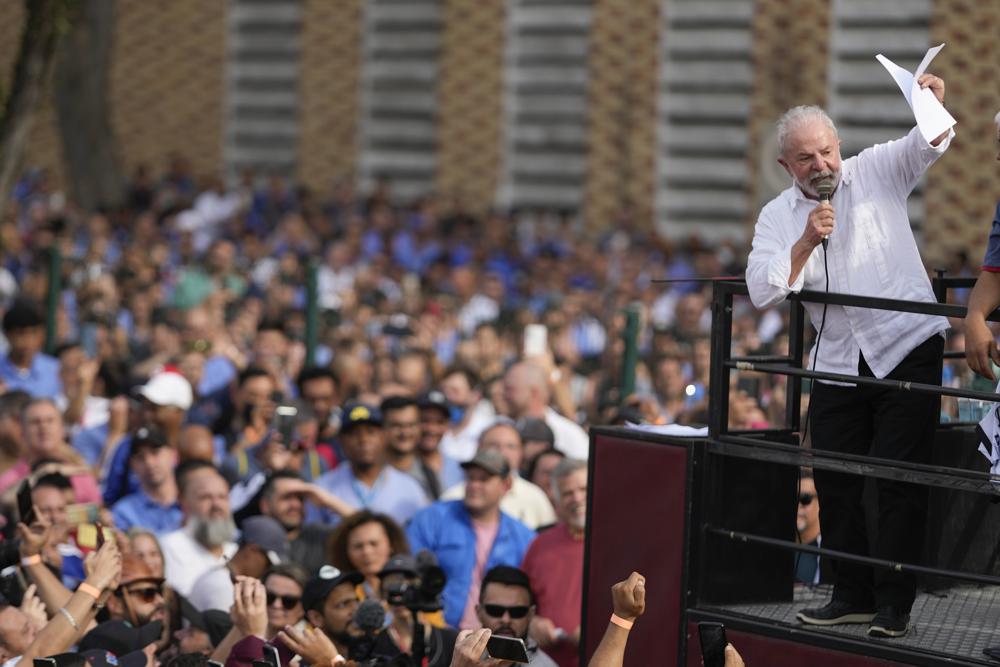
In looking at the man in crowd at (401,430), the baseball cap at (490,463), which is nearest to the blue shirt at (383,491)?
the man in crowd at (401,430)

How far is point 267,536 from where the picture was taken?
9.05 meters

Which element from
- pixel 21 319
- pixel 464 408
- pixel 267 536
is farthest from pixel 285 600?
pixel 21 319

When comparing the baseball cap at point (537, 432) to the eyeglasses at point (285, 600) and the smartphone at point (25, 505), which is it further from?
the smartphone at point (25, 505)

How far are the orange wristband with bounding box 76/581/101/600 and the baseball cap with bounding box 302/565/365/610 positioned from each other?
3.25ft

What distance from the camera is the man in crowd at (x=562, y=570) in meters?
8.07

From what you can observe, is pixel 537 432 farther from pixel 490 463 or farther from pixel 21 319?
Result: pixel 21 319

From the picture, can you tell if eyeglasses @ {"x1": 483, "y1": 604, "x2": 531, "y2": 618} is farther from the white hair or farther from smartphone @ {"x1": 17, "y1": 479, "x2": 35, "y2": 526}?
the white hair

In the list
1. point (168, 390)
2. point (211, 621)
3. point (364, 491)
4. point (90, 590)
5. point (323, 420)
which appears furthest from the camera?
point (168, 390)

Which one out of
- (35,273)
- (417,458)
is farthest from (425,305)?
(417,458)

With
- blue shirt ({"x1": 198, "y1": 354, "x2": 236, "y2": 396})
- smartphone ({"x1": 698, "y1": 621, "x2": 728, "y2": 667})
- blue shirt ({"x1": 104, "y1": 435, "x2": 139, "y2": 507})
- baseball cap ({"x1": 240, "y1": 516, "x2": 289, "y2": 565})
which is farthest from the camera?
blue shirt ({"x1": 198, "y1": 354, "x2": 236, "y2": 396})

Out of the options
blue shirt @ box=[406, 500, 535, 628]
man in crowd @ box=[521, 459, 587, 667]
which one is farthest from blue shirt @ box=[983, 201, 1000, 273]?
blue shirt @ box=[406, 500, 535, 628]

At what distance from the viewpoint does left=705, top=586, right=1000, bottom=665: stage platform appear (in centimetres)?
583

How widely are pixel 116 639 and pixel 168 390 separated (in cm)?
478

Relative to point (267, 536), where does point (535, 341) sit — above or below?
above
